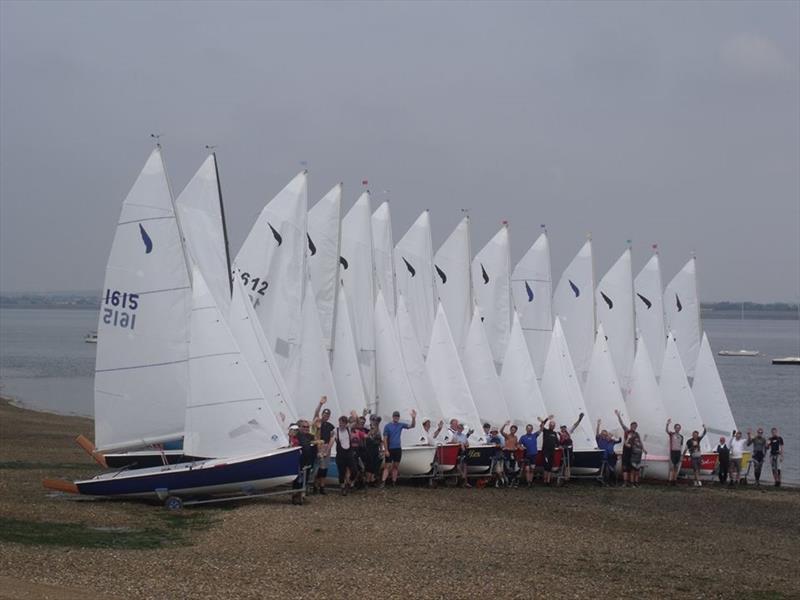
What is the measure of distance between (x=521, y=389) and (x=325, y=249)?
17.1 feet

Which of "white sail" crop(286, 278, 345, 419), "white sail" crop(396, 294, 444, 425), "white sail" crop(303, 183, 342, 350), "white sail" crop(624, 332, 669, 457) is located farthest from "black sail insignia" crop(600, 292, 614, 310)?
"white sail" crop(286, 278, 345, 419)

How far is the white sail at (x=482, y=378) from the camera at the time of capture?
2608 cm

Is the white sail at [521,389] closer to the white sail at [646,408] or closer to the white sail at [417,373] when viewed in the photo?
the white sail at [417,373]

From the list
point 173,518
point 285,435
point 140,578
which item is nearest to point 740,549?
point 285,435

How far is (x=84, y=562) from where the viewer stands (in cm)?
1236

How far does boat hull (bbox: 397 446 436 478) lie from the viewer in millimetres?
22312

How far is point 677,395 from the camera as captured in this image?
95.7ft

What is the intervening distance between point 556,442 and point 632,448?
1.94m

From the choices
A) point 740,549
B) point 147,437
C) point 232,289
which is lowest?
point 740,549

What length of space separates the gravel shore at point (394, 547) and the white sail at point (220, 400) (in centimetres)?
93

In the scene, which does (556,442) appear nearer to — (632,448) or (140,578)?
(632,448)

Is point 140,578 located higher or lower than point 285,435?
lower

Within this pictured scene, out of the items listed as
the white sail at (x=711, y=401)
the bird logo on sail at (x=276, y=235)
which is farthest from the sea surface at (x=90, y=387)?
the bird logo on sail at (x=276, y=235)

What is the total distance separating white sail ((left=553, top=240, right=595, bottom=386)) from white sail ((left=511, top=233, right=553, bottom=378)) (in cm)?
37
